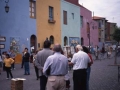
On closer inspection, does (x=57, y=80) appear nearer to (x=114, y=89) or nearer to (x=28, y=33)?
(x=114, y=89)

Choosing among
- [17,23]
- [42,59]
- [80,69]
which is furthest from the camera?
[17,23]

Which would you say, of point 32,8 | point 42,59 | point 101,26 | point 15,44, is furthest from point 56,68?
point 101,26

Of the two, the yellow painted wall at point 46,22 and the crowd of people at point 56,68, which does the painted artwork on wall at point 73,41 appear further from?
the crowd of people at point 56,68

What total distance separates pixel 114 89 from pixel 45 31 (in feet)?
61.7

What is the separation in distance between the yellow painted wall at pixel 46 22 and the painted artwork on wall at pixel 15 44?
3475 mm

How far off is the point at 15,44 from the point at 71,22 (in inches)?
516

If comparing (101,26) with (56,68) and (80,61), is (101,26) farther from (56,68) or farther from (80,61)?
(56,68)

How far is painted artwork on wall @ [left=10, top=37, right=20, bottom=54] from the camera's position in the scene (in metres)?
22.3

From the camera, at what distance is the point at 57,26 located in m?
30.0

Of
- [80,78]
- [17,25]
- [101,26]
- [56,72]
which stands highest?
[101,26]

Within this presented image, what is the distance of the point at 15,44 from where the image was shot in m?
22.8

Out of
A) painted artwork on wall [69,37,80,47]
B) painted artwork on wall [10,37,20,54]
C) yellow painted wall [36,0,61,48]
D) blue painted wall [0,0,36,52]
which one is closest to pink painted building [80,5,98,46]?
painted artwork on wall [69,37,80,47]

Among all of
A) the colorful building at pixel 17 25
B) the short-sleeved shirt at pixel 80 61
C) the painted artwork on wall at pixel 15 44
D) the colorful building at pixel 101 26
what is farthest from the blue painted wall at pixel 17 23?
the colorful building at pixel 101 26

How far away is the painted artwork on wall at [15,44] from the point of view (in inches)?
879
